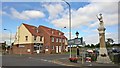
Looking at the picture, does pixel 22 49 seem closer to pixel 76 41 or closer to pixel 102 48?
pixel 76 41

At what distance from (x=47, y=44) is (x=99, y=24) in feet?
140

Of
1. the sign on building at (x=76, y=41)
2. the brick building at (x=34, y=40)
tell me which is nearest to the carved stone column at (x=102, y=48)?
the sign on building at (x=76, y=41)

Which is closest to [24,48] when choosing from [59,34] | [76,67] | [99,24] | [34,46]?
[34,46]

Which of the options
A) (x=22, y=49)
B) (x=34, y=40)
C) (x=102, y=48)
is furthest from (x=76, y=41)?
(x=22, y=49)

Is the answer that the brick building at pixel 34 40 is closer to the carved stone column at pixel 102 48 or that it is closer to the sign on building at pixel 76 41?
the sign on building at pixel 76 41

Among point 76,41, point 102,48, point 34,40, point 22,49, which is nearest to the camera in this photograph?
point 76,41

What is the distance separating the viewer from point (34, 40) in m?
66.8

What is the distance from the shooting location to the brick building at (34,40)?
66.5 meters

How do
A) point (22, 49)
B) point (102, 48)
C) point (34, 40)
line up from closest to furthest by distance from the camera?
point (102, 48) → point (34, 40) → point (22, 49)

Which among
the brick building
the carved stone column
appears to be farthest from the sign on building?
the brick building

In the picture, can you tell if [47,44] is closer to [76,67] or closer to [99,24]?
[99,24]

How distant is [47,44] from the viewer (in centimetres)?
6994

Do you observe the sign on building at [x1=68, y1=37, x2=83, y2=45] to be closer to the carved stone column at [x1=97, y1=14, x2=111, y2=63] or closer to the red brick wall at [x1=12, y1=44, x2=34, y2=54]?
the carved stone column at [x1=97, y1=14, x2=111, y2=63]

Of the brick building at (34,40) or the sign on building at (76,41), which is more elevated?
the brick building at (34,40)
